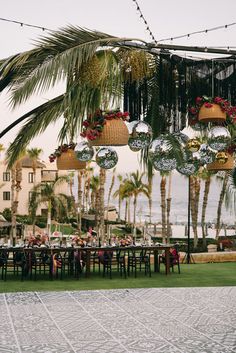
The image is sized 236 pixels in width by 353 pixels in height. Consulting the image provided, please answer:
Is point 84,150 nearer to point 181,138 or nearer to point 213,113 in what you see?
point 181,138

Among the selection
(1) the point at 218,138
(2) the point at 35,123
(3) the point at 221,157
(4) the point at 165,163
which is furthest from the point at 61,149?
(1) the point at 218,138

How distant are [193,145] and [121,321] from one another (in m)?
2.89

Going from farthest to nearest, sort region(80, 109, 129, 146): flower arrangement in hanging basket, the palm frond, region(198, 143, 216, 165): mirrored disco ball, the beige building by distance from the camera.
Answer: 1. the beige building
2. the palm frond
3. region(198, 143, 216, 165): mirrored disco ball
4. region(80, 109, 129, 146): flower arrangement in hanging basket

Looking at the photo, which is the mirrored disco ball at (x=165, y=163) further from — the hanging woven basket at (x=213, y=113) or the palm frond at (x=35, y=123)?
the palm frond at (x=35, y=123)

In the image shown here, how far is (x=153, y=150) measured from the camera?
569cm

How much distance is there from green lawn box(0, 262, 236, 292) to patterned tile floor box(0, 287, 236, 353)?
810mm

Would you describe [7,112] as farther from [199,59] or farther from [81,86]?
[199,59]

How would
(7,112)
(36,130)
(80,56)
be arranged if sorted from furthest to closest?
1. (36,130)
2. (7,112)
3. (80,56)

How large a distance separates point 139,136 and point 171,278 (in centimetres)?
751

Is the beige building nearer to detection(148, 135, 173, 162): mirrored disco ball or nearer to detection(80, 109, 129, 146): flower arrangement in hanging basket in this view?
detection(148, 135, 173, 162): mirrored disco ball

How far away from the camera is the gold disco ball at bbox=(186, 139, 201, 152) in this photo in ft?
19.8

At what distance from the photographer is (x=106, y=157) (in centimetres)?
610

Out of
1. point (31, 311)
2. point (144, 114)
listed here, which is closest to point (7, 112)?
point (144, 114)

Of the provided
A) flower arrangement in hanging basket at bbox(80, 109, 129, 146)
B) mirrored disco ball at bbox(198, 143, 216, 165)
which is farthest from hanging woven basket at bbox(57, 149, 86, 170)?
mirrored disco ball at bbox(198, 143, 216, 165)
